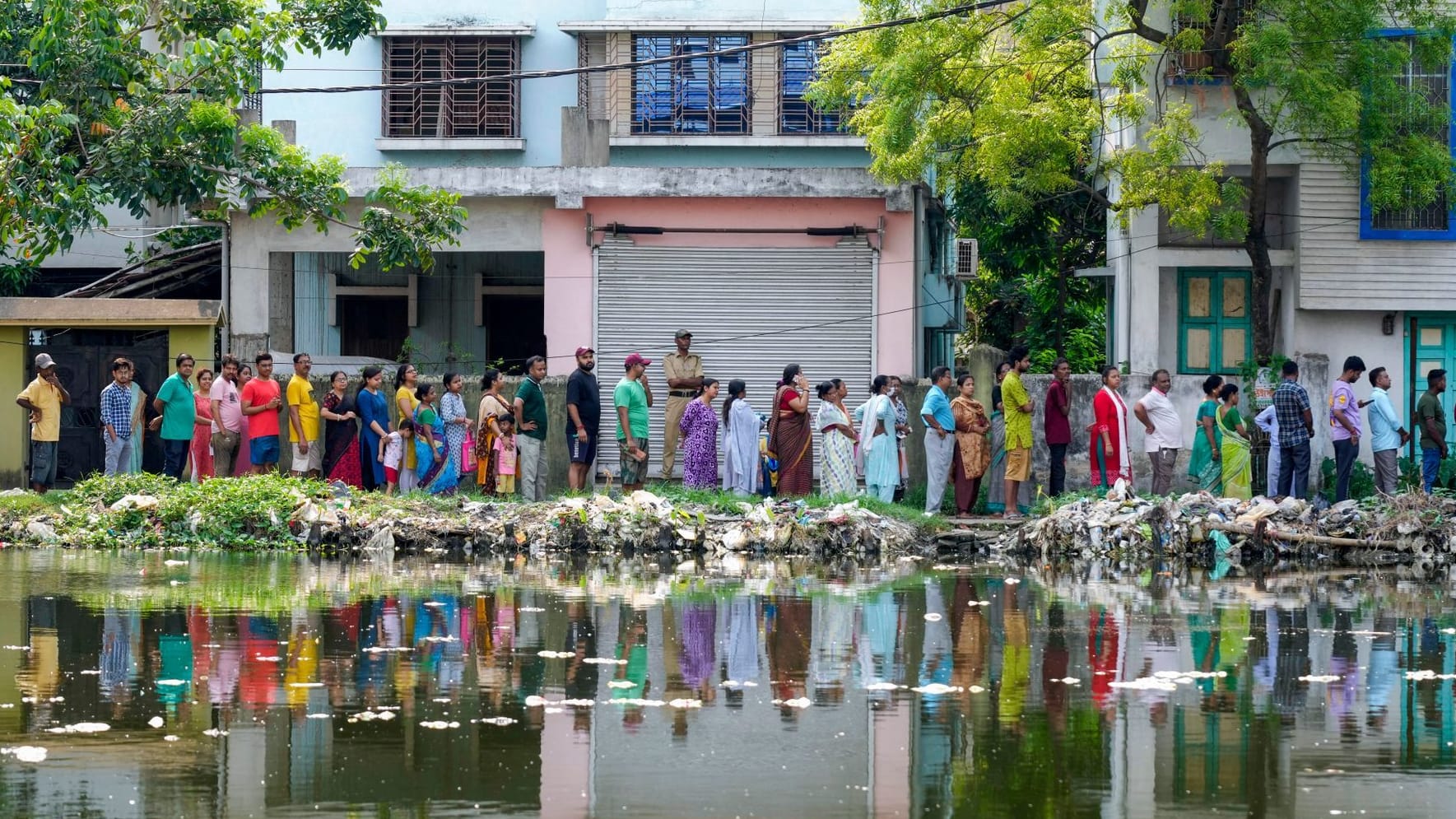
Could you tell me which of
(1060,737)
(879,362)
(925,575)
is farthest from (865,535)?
(1060,737)

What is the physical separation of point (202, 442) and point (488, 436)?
326cm

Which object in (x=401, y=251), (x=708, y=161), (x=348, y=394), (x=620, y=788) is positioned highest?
(x=708, y=161)

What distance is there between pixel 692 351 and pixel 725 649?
1197cm

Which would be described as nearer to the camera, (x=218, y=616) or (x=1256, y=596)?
(x=218, y=616)

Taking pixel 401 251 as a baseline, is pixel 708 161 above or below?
above

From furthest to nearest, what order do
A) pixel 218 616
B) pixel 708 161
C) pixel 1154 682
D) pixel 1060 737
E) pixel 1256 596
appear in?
pixel 708 161 < pixel 1256 596 < pixel 218 616 < pixel 1154 682 < pixel 1060 737

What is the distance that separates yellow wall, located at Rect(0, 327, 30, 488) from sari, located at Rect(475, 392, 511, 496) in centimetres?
642

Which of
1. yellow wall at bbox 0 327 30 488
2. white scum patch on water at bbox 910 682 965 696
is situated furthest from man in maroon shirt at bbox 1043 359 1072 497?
yellow wall at bbox 0 327 30 488

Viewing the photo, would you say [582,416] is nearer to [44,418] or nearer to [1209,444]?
[44,418]

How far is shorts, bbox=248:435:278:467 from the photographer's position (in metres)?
19.1

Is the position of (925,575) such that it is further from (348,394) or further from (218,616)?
(348,394)

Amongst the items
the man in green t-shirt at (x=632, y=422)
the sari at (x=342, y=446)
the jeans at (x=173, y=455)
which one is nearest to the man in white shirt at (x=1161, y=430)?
the man in green t-shirt at (x=632, y=422)

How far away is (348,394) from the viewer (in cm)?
2084

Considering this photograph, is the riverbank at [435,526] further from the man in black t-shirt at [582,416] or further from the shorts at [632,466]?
the shorts at [632,466]
